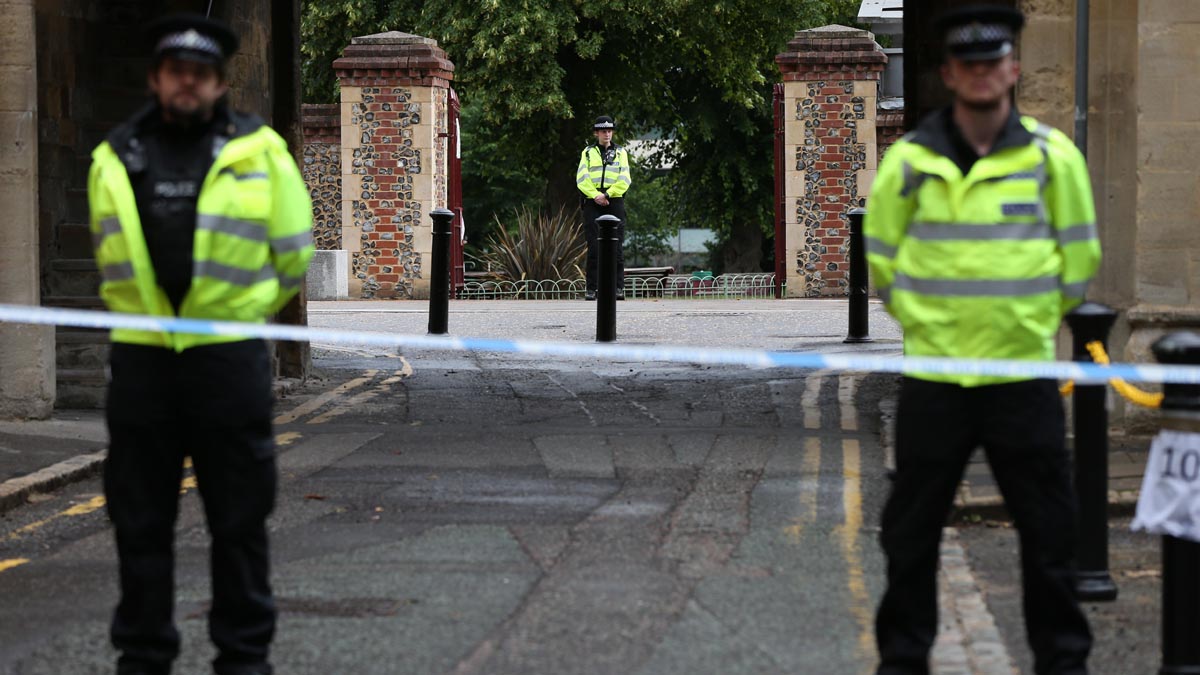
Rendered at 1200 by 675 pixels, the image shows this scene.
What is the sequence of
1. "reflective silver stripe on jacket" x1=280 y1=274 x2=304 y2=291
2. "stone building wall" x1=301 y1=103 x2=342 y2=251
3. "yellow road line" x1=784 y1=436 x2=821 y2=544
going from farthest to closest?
"stone building wall" x1=301 y1=103 x2=342 y2=251
"yellow road line" x1=784 y1=436 x2=821 y2=544
"reflective silver stripe on jacket" x1=280 y1=274 x2=304 y2=291

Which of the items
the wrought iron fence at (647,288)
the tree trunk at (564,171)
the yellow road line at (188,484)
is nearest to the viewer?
the yellow road line at (188,484)

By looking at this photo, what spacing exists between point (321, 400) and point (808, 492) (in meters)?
4.93

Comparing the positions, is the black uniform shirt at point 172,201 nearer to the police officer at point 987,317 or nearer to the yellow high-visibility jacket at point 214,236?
the yellow high-visibility jacket at point 214,236

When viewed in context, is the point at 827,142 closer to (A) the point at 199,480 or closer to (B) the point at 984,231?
(B) the point at 984,231

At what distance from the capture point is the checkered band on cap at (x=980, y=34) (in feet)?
16.0

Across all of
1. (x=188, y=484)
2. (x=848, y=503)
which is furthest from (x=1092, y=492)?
(x=188, y=484)

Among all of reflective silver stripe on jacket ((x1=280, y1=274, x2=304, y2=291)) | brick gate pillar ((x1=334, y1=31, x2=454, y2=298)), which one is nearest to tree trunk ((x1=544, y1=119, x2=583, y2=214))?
brick gate pillar ((x1=334, y1=31, x2=454, y2=298))

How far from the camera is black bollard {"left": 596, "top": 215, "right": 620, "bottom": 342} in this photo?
1619 cm

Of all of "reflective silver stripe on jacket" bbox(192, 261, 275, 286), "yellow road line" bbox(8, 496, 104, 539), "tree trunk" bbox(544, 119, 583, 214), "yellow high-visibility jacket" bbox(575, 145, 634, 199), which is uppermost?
"tree trunk" bbox(544, 119, 583, 214)

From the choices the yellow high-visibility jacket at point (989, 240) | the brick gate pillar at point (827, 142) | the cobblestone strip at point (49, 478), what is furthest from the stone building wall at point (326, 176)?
the yellow high-visibility jacket at point (989, 240)

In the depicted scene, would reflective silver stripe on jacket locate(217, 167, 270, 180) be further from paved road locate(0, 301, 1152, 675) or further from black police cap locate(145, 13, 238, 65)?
paved road locate(0, 301, 1152, 675)

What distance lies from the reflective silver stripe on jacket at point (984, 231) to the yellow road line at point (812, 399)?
6.11 metres

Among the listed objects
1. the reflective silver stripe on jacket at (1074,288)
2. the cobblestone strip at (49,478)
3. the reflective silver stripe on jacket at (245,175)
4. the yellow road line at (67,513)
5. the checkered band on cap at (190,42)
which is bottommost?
the yellow road line at (67,513)

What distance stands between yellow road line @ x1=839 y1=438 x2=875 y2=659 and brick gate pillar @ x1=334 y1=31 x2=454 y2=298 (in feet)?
54.4
